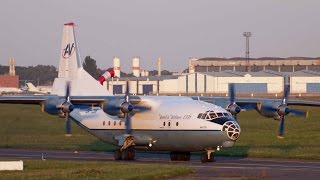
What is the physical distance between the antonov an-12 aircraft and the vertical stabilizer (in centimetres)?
347

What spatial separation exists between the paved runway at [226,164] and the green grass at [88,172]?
1.19 m

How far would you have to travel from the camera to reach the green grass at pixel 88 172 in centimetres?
2886

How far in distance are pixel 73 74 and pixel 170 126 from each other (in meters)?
9.59

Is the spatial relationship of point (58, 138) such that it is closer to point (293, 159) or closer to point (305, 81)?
point (293, 159)

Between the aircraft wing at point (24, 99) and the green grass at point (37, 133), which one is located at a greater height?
the aircraft wing at point (24, 99)

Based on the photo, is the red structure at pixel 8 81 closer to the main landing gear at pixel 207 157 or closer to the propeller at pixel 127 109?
the propeller at pixel 127 109

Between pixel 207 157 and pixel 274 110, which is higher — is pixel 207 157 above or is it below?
below

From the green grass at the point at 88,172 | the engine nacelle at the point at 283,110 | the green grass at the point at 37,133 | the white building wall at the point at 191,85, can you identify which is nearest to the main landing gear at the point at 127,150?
the green grass at the point at 88,172

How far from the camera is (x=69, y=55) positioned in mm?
46969

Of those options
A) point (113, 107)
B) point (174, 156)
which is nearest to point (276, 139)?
point (174, 156)

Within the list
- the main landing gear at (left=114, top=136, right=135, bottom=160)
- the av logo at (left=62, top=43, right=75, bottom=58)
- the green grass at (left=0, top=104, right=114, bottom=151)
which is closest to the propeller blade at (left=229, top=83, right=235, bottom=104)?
the main landing gear at (left=114, top=136, right=135, bottom=160)

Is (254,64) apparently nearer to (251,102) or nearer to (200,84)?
(200,84)

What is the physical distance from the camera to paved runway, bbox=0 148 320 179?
30375 millimetres

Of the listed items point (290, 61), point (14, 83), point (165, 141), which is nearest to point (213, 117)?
point (165, 141)
